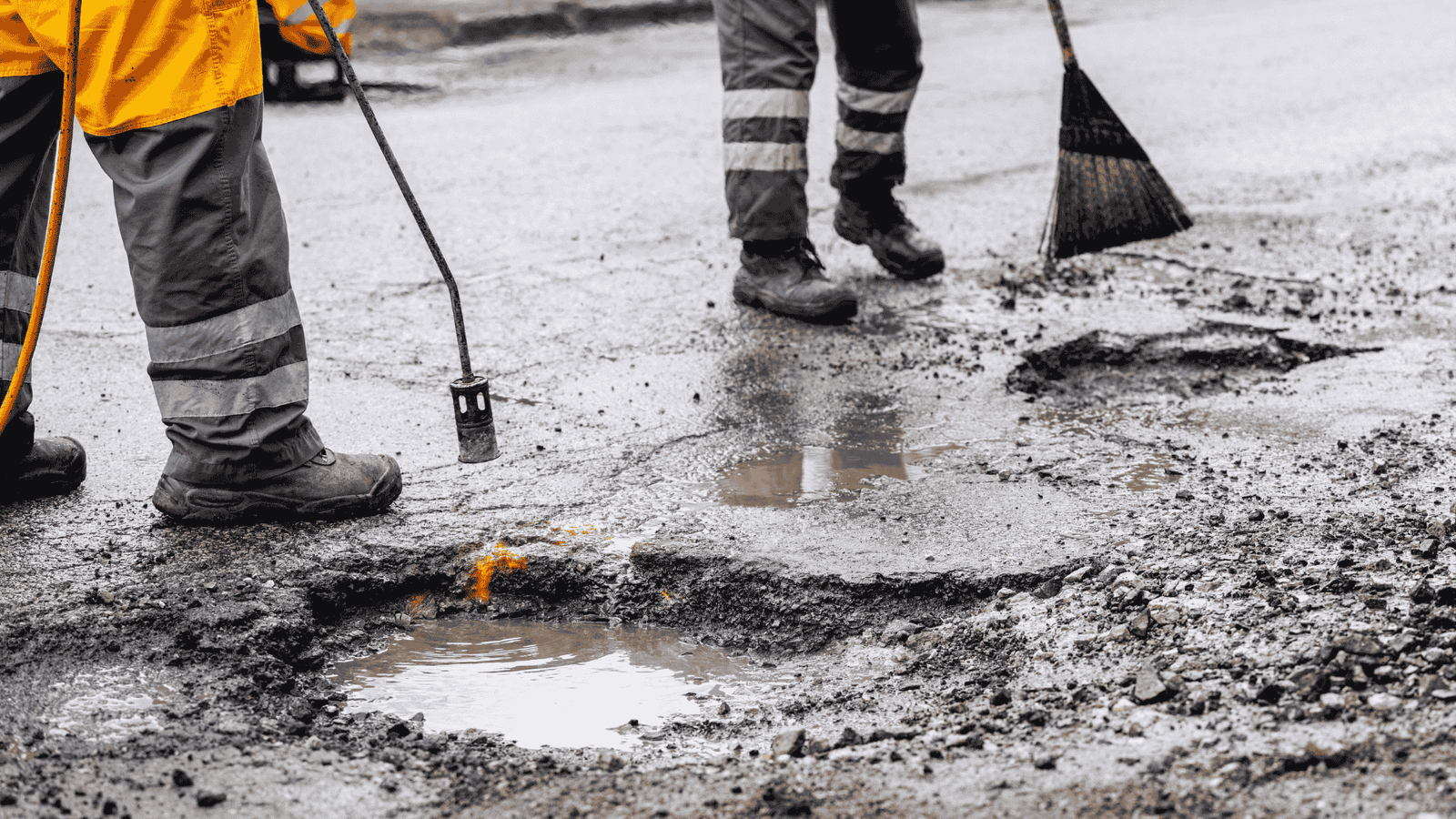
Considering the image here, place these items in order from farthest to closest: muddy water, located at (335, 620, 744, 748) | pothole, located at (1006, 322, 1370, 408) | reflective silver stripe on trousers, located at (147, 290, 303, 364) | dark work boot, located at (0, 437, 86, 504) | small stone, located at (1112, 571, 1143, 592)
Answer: pothole, located at (1006, 322, 1370, 408) → dark work boot, located at (0, 437, 86, 504) → reflective silver stripe on trousers, located at (147, 290, 303, 364) → small stone, located at (1112, 571, 1143, 592) → muddy water, located at (335, 620, 744, 748)

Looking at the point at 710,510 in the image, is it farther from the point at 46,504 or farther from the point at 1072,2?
the point at 1072,2

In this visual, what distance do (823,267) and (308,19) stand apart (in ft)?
5.55

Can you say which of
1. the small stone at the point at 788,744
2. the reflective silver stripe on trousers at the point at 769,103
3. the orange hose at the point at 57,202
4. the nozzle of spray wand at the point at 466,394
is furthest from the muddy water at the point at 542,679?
the reflective silver stripe on trousers at the point at 769,103

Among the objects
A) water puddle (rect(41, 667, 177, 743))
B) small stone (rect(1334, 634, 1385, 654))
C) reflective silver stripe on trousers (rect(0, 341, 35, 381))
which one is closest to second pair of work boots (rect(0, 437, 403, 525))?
reflective silver stripe on trousers (rect(0, 341, 35, 381))

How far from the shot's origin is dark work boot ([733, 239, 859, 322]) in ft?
10.7

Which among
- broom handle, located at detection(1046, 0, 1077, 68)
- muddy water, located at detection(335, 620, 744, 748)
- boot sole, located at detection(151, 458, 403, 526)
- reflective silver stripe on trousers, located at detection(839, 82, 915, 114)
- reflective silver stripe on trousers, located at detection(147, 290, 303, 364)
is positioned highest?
broom handle, located at detection(1046, 0, 1077, 68)

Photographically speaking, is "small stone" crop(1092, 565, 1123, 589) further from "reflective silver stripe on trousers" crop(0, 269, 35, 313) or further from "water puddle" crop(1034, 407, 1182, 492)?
"reflective silver stripe on trousers" crop(0, 269, 35, 313)

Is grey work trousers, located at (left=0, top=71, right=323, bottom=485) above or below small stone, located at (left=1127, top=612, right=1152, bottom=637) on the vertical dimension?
above

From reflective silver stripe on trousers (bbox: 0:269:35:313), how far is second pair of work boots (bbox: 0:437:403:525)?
261 mm

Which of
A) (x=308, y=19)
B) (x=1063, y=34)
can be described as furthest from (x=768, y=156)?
(x=308, y=19)

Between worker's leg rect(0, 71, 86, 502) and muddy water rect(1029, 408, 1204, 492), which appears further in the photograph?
muddy water rect(1029, 408, 1204, 492)

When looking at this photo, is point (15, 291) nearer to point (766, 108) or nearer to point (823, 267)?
point (766, 108)

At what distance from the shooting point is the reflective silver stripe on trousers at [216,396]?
2.07 m

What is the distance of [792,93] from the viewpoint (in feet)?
10.7
